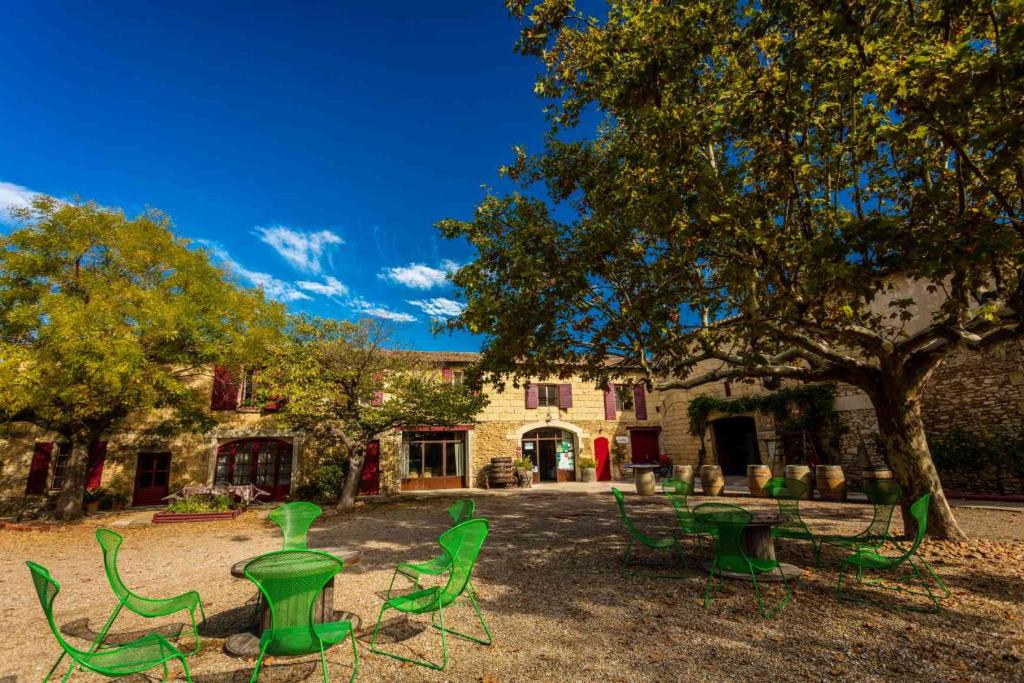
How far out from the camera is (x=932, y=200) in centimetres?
425

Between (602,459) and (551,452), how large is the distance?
222 cm

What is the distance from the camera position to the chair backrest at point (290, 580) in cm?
280

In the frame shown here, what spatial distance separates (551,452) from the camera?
19.7m

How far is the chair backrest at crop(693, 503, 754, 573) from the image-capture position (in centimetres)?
472

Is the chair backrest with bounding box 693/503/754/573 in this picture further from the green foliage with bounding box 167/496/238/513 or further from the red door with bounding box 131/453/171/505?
the red door with bounding box 131/453/171/505

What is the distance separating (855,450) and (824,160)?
37.0ft

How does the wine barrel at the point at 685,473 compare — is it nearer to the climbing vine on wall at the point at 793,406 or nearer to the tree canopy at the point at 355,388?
the climbing vine on wall at the point at 793,406

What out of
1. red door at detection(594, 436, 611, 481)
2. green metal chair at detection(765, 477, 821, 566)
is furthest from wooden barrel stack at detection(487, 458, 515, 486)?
green metal chair at detection(765, 477, 821, 566)

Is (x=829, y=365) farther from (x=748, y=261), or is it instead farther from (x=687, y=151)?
(x=687, y=151)

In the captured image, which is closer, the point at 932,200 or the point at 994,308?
the point at 932,200

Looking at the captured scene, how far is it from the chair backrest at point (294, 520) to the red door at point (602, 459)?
15889 mm

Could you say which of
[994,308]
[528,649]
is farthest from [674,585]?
[994,308]

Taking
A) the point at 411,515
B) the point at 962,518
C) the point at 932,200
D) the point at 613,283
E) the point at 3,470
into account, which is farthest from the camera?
the point at 3,470

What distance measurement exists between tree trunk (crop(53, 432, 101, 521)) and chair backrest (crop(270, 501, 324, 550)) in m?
9.41
